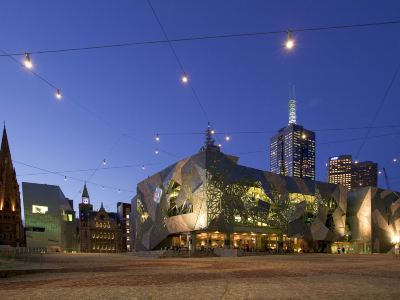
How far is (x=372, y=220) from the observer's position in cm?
7556

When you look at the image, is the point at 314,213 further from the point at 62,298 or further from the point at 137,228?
the point at 62,298

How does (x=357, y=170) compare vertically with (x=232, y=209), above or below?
above

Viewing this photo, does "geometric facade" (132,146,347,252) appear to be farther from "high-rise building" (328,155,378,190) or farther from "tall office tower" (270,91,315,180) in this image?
"tall office tower" (270,91,315,180)

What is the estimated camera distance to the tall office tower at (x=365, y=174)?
4803 inches

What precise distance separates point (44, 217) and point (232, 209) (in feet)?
178

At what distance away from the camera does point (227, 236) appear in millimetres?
58125

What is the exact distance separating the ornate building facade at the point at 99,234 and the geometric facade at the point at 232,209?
5279cm

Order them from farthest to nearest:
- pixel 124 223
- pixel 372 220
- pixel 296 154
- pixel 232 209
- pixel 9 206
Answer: pixel 296 154
pixel 124 223
pixel 9 206
pixel 372 220
pixel 232 209

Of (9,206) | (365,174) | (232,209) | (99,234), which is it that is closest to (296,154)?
(365,174)

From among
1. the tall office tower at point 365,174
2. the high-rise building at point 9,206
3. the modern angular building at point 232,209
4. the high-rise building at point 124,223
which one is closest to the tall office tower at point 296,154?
the tall office tower at point 365,174

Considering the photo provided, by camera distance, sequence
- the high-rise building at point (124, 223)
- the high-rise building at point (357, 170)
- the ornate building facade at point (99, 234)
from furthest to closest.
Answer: the high-rise building at point (124, 223) → the ornate building facade at point (99, 234) → the high-rise building at point (357, 170)

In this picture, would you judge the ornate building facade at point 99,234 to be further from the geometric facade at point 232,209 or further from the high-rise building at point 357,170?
the high-rise building at point 357,170

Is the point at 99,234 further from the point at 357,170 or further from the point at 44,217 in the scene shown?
the point at 357,170

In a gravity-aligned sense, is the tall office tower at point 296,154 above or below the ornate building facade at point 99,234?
above
